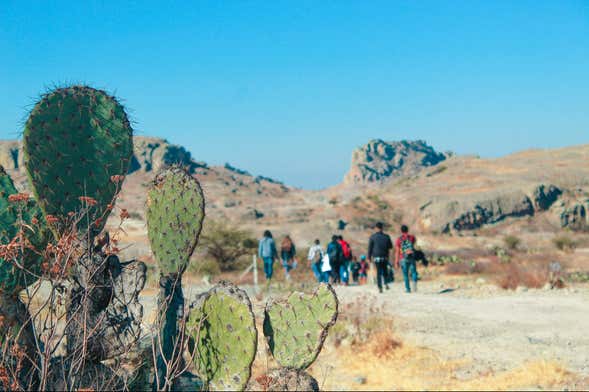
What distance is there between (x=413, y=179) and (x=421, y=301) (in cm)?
4416

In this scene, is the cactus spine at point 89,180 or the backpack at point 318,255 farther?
the backpack at point 318,255

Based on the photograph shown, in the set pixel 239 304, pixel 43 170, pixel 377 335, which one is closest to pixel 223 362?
pixel 239 304

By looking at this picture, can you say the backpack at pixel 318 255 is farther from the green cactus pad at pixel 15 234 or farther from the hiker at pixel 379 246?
the green cactus pad at pixel 15 234

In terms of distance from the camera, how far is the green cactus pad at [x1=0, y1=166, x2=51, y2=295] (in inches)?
149

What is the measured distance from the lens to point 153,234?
14.0ft

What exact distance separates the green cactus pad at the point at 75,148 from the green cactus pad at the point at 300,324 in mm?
1302

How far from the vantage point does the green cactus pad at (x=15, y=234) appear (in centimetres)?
378

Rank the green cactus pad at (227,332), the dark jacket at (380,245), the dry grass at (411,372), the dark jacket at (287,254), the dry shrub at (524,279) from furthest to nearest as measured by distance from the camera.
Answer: the dark jacket at (287,254), the dry shrub at (524,279), the dark jacket at (380,245), the dry grass at (411,372), the green cactus pad at (227,332)

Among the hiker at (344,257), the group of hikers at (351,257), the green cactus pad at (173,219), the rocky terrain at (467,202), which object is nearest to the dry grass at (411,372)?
the group of hikers at (351,257)

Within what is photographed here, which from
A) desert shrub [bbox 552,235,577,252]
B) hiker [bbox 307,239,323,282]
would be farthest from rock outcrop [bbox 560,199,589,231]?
hiker [bbox 307,239,323,282]

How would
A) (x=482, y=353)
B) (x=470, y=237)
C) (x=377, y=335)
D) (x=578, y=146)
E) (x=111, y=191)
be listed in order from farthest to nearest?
(x=578, y=146) → (x=470, y=237) → (x=377, y=335) → (x=482, y=353) → (x=111, y=191)

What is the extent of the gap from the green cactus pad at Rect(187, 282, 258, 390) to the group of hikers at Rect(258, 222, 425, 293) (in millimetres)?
6635

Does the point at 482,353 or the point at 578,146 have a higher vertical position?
the point at 578,146

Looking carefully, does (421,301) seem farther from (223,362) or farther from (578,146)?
(578,146)
